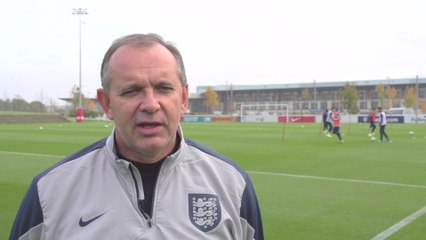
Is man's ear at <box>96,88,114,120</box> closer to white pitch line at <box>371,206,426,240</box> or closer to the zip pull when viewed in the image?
the zip pull

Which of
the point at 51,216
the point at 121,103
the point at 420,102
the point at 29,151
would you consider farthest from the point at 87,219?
the point at 420,102

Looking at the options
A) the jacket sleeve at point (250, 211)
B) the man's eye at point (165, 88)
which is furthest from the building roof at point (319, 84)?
the man's eye at point (165, 88)

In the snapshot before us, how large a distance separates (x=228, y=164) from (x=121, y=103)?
2.22 ft

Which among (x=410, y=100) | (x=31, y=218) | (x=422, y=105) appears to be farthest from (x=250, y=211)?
(x=422, y=105)

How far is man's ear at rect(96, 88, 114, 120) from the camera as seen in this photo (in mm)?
2225

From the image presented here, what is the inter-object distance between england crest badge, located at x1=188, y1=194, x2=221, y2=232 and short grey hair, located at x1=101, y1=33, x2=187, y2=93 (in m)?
0.60

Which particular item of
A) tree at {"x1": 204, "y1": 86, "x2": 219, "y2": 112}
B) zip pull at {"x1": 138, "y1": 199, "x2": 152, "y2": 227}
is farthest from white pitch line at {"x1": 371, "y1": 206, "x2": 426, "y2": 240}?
tree at {"x1": 204, "y1": 86, "x2": 219, "y2": 112}

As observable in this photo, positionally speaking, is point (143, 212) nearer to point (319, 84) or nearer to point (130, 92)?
point (130, 92)

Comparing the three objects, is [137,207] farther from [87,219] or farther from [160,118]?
[160,118]

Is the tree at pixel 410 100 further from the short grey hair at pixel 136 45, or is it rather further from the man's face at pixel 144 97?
the man's face at pixel 144 97

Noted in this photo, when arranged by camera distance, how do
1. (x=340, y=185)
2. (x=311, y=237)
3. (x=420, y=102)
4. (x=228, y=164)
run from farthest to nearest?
(x=420, y=102), (x=340, y=185), (x=311, y=237), (x=228, y=164)

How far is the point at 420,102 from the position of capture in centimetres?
8606

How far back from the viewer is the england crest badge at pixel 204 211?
215 centimetres

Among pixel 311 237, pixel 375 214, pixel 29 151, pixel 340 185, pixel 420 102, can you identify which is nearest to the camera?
pixel 311 237
